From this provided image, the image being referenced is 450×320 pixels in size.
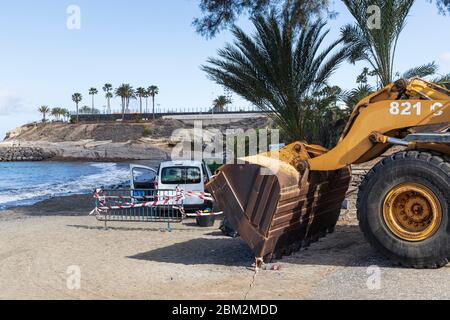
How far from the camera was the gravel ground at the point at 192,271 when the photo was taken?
7.73 meters

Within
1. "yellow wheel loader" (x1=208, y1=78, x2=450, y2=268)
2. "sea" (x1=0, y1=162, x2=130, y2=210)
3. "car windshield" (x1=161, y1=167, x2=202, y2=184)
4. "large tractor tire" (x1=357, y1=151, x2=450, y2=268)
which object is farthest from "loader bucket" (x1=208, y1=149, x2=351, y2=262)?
"sea" (x1=0, y1=162, x2=130, y2=210)

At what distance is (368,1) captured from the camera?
15523 millimetres

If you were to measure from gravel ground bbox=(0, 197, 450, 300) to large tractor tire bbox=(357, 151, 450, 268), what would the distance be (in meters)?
0.29

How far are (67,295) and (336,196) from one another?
5262 millimetres

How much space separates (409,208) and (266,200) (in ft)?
6.88

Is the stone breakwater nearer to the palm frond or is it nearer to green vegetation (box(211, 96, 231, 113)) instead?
green vegetation (box(211, 96, 231, 113))

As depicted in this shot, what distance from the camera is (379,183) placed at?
8.55 metres

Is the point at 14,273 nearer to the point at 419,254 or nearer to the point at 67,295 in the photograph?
the point at 67,295

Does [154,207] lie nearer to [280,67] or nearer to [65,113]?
[280,67]

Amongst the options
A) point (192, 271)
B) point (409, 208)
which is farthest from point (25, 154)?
point (409, 208)

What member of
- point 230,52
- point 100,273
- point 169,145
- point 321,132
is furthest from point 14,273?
point 169,145

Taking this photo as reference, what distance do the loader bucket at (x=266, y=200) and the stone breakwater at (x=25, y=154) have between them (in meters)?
88.1

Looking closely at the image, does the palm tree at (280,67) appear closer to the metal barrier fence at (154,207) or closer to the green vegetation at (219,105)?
the metal barrier fence at (154,207)

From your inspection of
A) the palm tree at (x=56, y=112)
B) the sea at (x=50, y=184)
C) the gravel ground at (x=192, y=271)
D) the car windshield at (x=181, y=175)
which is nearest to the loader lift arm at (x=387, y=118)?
the gravel ground at (x=192, y=271)
